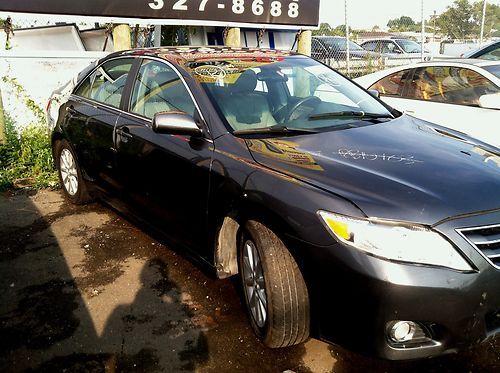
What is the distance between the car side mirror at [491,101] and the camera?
5258 millimetres

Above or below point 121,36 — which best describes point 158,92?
below

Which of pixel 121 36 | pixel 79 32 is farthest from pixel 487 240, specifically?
pixel 79 32

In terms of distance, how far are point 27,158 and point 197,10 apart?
10.3ft

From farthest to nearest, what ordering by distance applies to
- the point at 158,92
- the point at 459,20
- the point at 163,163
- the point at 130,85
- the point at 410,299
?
1. the point at 459,20
2. the point at 130,85
3. the point at 158,92
4. the point at 163,163
5. the point at 410,299

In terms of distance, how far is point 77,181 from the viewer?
481cm

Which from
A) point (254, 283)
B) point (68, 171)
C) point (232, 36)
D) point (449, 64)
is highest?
point (232, 36)

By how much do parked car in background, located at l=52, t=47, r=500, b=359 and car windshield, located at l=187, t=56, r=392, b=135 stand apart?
0.01 m

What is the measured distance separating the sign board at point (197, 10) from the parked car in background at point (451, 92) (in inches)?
87.4

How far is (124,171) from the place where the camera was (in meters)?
3.78

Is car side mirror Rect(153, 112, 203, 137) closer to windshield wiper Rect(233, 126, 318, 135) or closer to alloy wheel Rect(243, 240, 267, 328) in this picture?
windshield wiper Rect(233, 126, 318, 135)

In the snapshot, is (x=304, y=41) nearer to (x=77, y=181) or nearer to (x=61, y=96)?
(x=61, y=96)

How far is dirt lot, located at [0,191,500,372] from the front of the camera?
2629 mm

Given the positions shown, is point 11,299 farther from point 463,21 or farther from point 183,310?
point 463,21

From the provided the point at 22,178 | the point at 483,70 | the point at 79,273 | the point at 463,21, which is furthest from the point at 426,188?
the point at 463,21
